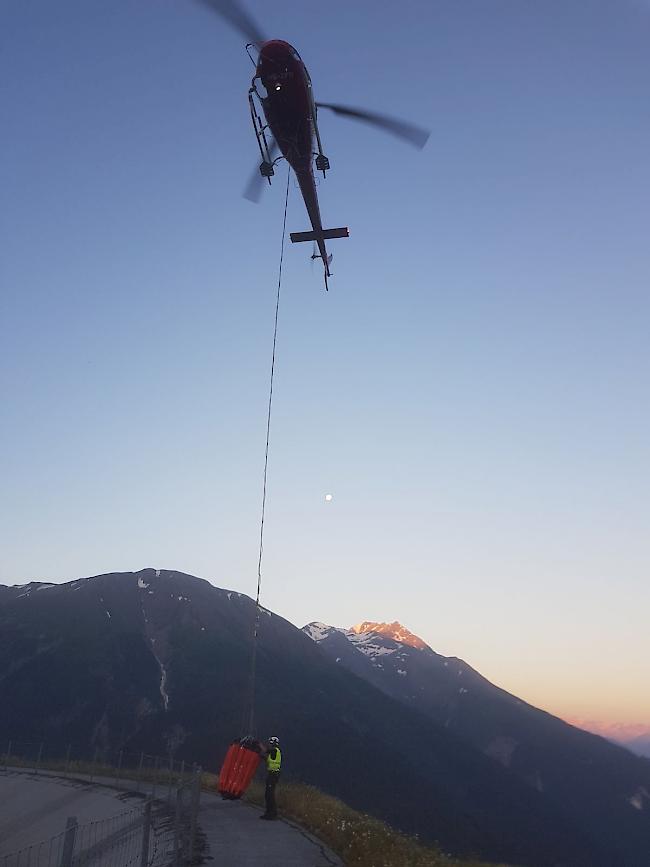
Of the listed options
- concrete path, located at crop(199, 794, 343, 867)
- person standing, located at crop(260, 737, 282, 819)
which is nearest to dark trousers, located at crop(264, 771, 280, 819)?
person standing, located at crop(260, 737, 282, 819)

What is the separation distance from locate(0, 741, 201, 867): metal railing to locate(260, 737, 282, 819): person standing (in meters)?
2.07

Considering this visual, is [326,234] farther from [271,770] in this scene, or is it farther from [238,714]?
[238,714]

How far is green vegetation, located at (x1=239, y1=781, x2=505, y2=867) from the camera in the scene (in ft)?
47.4

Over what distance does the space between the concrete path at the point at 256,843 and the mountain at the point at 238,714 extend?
368ft

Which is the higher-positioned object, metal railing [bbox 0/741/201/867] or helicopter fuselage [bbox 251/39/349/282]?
helicopter fuselage [bbox 251/39/349/282]

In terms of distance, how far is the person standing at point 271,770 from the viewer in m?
18.6

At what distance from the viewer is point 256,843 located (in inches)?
628

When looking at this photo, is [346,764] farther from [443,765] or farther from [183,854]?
[183,854]

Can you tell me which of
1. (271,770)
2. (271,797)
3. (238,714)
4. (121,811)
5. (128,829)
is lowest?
(238,714)

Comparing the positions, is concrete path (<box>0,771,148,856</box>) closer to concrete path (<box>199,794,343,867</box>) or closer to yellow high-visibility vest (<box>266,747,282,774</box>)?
concrete path (<box>199,794,343,867</box>)

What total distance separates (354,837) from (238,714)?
137 meters

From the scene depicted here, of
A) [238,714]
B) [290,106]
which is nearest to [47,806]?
[290,106]

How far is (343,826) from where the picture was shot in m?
17.4

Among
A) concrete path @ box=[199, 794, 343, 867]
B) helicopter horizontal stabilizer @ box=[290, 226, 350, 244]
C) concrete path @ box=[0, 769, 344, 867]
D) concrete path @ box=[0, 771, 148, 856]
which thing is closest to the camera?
concrete path @ box=[199, 794, 343, 867]
